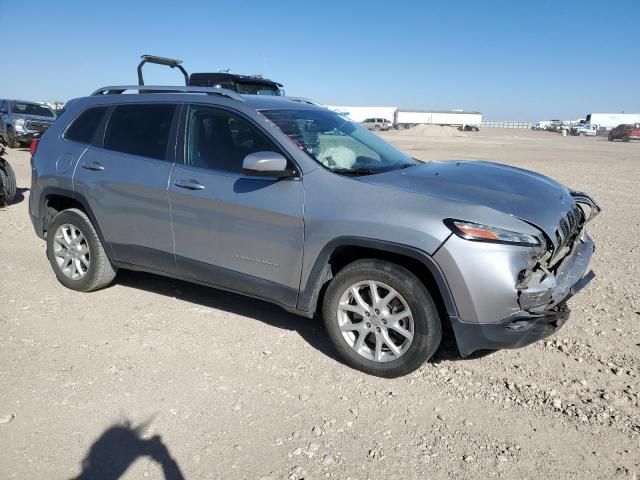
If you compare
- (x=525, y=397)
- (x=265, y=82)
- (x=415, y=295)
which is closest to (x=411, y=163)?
(x=415, y=295)

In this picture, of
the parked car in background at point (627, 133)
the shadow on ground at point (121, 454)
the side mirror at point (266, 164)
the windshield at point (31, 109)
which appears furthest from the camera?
the parked car in background at point (627, 133)

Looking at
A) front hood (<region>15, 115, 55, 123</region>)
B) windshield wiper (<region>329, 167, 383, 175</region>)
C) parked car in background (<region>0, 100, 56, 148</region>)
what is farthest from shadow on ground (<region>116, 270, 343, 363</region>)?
front hood (<region>15, 115, 55, 123</region>)

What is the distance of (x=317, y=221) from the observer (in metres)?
3.48

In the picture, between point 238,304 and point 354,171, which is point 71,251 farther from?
point 354,171

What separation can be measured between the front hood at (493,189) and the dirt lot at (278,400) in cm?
109

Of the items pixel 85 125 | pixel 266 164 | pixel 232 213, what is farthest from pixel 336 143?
pixel 85 125

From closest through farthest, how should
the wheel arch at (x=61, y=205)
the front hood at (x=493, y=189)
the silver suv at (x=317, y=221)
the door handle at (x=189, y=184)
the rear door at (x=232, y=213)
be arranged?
the silver suv at (x=317, y=221)
the front hood at (x=493, y=189)
the rear door at (x=232, y=213)
the door handle at (x=189, y=184)
the wheel arch at (x=61, y=205)

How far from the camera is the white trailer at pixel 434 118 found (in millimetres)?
86312

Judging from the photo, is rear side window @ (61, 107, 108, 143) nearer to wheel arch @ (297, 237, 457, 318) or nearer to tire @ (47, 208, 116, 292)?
tire @ (47, 208, 116, 292)

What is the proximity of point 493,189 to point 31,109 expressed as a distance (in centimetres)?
2141

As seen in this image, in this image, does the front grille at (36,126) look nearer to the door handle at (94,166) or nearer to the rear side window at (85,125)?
the rear side window at (85,125)

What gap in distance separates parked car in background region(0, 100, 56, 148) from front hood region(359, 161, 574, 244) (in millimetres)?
18482

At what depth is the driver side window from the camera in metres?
3.89

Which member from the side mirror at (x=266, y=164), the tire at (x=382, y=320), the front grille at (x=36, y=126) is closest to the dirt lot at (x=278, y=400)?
the tire at (x=382, y=320)
